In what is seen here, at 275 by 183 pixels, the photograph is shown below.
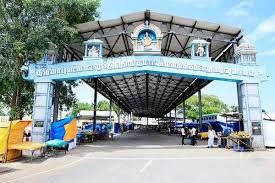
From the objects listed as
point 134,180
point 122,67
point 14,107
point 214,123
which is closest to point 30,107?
point 14,107

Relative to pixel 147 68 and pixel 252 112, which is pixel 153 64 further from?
pixel 252 112

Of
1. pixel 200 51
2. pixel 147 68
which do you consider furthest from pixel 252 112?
pixel 147 68

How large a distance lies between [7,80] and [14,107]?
1.79 meters

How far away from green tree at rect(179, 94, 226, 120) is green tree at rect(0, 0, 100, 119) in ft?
169

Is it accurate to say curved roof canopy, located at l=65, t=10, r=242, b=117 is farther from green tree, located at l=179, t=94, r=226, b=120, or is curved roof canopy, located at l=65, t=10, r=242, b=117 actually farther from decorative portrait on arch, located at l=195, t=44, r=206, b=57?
green tree, located at l=179, t=94, r=226, b=120

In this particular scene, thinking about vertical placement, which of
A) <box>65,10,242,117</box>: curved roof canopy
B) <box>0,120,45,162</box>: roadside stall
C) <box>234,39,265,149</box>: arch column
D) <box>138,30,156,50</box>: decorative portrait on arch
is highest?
<box>65,10,242,117</box>: curved roof canopy

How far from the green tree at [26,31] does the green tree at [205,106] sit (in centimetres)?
5161

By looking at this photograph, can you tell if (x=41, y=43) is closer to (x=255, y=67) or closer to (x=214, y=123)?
(x=255, y=67)

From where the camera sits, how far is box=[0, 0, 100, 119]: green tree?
13828mm

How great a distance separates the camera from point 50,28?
1434cm

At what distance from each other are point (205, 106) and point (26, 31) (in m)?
57.6

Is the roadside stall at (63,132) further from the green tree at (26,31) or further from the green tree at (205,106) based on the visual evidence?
the green tree at (205,106)

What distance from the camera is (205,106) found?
6612 centimetres

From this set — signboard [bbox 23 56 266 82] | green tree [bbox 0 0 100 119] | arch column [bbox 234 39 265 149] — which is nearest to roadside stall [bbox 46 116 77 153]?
green tree [bbox 0 0 100 119]
